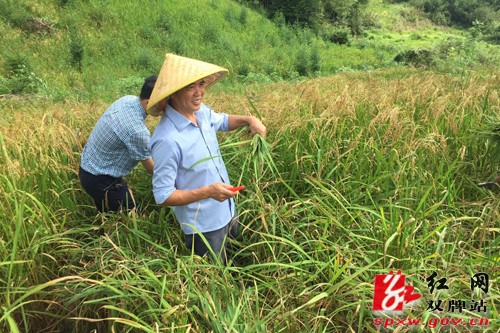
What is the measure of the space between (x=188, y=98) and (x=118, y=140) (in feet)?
2.77

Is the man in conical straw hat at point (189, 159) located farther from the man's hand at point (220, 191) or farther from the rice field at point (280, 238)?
the rice field at point (280, 238)

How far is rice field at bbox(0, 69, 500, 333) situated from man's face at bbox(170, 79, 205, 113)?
1.14ft

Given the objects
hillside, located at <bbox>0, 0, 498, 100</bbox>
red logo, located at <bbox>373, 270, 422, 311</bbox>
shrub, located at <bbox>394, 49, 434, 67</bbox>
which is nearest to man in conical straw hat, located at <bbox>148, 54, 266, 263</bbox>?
red logo, located at <bbox>373, 270, 422, 311</bbox>

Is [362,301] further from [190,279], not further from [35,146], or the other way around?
[35,146]

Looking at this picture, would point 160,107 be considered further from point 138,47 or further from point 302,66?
point 302,66

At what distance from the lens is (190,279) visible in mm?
1449

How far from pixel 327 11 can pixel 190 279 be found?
37.0 metres

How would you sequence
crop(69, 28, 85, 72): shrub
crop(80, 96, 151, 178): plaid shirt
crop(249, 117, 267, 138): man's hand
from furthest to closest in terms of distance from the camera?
crop(69, 28, 85, 72): shrub
crop(80, 96, 151, 178): plaid shirt
crop(249, 117, 267, 138): man's hand

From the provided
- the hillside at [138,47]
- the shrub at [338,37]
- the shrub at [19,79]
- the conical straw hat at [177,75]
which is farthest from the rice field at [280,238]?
the shrub at [338,37]

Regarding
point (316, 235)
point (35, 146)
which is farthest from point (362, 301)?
point (35, 146)

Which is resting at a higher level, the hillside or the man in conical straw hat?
the man in conical straw hat

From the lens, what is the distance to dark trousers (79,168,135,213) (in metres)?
2.25

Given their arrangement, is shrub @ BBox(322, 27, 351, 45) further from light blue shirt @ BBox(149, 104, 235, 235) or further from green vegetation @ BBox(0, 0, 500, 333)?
light blue shirt @ BBox(149, 104, 235, 235)

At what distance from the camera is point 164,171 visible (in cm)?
160
